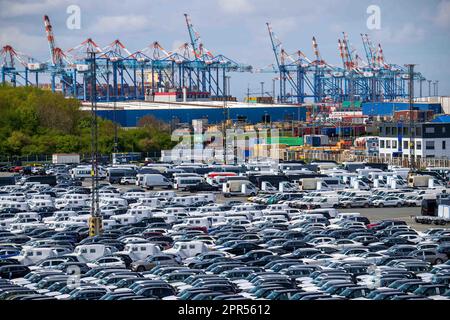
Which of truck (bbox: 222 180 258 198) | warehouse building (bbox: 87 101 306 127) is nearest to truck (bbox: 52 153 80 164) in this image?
truck (bbox: 222 180 258 198)

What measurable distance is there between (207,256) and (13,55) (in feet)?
97.3

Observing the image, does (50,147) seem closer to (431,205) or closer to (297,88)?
(431,205)

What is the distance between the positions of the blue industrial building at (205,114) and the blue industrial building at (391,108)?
222cm

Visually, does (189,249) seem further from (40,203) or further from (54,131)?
(54,131)

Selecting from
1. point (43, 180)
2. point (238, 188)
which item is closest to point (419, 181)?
point (238, 188)

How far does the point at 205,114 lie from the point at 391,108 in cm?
583

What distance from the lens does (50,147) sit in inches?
706

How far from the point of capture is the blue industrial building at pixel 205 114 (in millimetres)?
25344

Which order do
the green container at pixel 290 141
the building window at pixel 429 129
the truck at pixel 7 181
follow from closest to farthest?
the truck at pixel 7 181
the building window at pixel 429 129
the green container at pixel 290 141

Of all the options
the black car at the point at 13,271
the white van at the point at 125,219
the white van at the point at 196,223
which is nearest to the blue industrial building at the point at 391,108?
the white van at the point at 125,219

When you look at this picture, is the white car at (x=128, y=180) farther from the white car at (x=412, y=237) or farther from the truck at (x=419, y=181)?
the white car at (x=412, y=237)

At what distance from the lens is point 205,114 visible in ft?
90.2

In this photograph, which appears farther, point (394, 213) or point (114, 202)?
point (114, 202)
